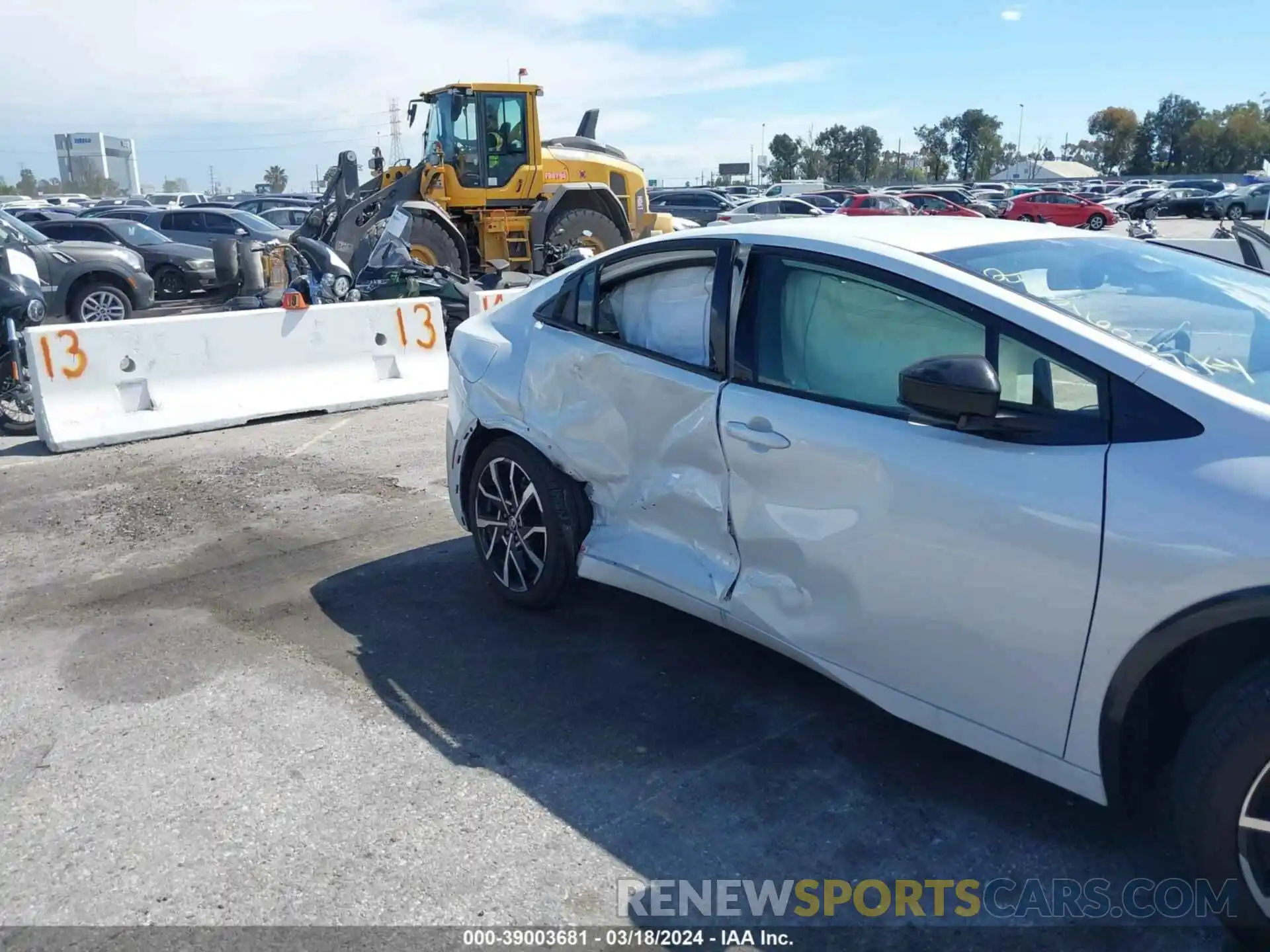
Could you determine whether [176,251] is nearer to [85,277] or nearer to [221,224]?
[221,224]

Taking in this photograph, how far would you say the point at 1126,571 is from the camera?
2545 mm

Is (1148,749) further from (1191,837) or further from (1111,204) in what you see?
(1111,204)

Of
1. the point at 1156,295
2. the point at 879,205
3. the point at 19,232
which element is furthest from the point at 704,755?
the point at 879,205

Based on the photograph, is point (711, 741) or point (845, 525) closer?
point (845, 525)

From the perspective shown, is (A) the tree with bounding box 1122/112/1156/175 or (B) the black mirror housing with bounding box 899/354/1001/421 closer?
(B) the black mirror housing with bounding box 899/354/1001/421

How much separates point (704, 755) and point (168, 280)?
17425 mm

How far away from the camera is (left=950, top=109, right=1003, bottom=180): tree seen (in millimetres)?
115438

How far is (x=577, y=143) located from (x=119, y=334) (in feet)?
39.2

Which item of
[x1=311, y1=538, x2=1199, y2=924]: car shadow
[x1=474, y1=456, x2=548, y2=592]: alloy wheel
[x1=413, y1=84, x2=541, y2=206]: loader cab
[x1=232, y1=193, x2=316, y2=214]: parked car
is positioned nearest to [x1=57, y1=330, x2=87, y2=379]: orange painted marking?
[x1=311, y1=538, x2=1199, y2=924]: car shadow

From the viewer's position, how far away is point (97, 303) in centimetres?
1353

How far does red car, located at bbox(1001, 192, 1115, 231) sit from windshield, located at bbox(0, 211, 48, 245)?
33.9 m

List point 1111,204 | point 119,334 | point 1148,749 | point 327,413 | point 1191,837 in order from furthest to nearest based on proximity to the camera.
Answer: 1. point 1111,204
2. point 327,413
3. point 119,334
4. point 1148,749
5. point 1191,837

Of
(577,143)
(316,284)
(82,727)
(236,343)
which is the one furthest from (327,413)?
(577,143)

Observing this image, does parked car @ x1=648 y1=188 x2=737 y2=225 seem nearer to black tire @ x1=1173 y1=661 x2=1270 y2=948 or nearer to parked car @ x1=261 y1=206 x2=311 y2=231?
parked car @ x1=261 y1=206 x2=311 y2=231
